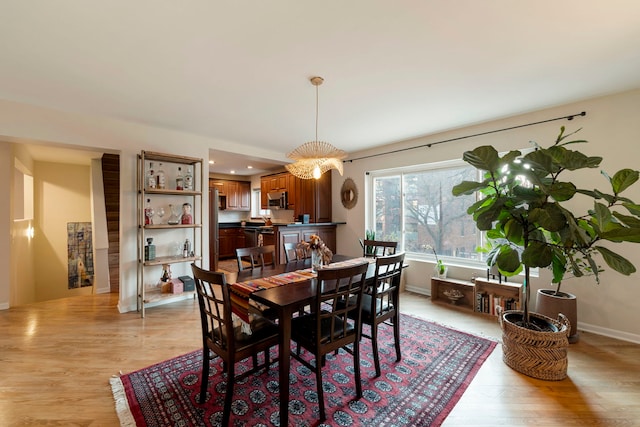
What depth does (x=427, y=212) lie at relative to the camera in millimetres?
4219

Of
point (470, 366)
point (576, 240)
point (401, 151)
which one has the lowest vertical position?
point (470, 366)

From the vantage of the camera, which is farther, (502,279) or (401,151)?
(401,151)

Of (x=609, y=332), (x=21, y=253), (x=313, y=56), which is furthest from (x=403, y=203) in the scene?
(x=21, y=253)

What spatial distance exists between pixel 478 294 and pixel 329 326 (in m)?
2.50

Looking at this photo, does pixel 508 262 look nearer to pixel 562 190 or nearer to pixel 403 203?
pixel 562 190

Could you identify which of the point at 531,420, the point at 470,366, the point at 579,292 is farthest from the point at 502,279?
the point at 531,420

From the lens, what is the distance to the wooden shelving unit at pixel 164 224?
3.35 metres

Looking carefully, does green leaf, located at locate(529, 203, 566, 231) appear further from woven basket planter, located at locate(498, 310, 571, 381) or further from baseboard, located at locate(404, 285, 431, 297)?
baseboard, located at locate(404, 285, 431, 297)

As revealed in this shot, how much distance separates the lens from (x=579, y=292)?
9.48 feet

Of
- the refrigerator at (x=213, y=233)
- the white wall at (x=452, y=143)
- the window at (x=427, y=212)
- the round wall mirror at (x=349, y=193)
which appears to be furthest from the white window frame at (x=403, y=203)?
the refrigerator at (x=213, y=233)

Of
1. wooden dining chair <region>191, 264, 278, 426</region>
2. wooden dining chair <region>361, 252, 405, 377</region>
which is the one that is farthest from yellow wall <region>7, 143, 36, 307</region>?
wooden dining chair <region>361, 252, 405, 377</region>

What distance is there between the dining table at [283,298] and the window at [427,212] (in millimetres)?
2089

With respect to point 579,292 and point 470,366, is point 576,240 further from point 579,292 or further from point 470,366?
point 579,292

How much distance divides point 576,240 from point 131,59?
3.53m
